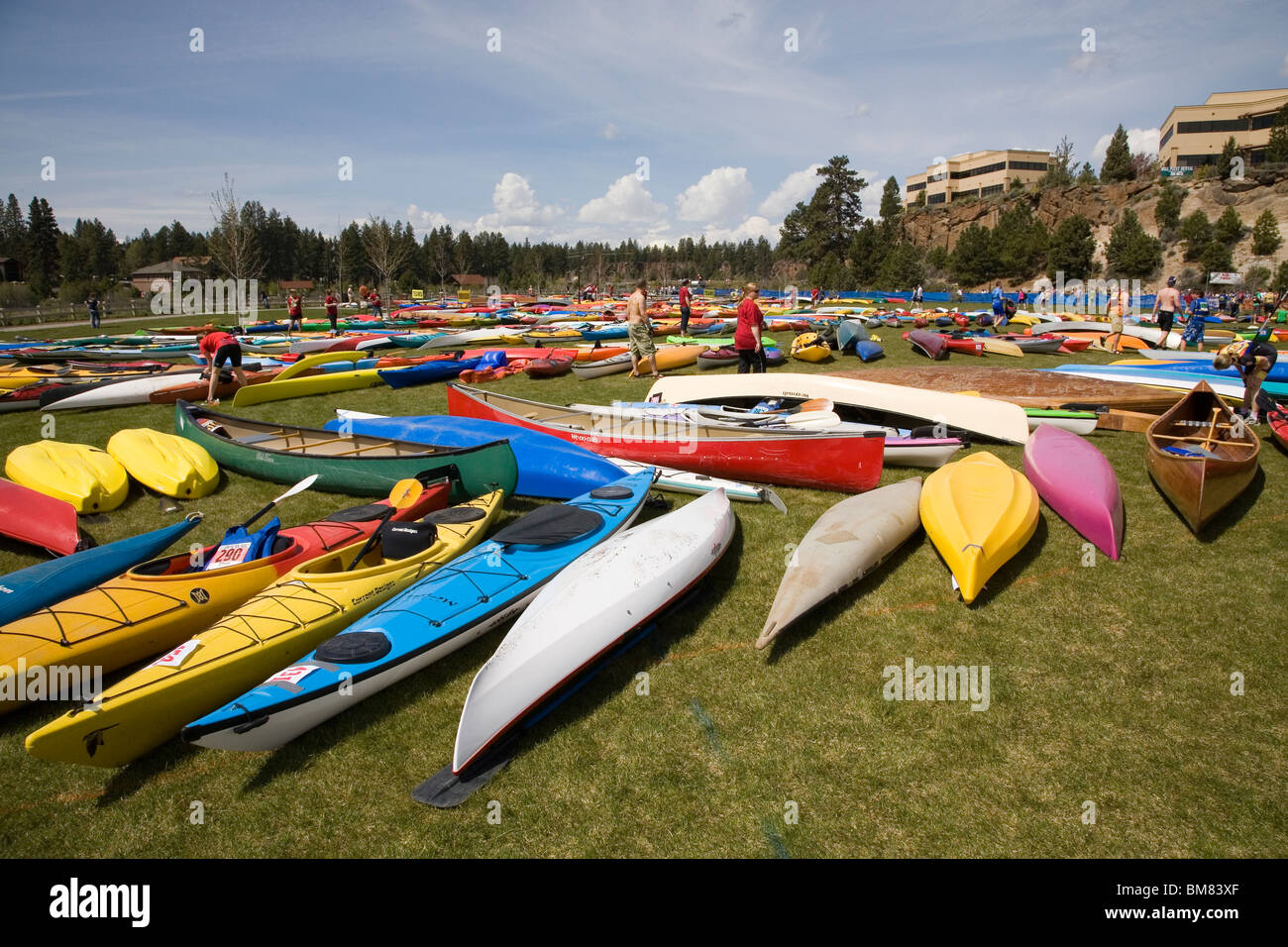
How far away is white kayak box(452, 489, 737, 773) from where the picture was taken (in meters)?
3.30

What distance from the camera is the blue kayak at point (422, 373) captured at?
12594 mm

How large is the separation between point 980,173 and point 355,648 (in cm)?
9828

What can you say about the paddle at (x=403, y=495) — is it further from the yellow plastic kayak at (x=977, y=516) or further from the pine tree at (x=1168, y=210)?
the pine tree at (x=1168, y=210)

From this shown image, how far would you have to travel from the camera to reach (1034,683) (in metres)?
3.92

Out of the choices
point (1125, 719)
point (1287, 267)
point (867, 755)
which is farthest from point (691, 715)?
point (1287, 267)

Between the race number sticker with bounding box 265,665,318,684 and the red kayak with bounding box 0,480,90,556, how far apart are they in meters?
3.55

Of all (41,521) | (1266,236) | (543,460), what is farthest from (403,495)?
(1266,236)

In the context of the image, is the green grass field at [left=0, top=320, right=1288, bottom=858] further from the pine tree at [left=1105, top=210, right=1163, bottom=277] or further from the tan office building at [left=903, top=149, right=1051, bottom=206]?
the tan office building at [left=903, top=149, right=1051, bottom=206]

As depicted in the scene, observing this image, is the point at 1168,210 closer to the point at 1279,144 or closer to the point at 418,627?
the point at 1279,144

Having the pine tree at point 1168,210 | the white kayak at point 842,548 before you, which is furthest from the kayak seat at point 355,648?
the pine tree at point 1168,210

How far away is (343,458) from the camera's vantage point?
6.67m

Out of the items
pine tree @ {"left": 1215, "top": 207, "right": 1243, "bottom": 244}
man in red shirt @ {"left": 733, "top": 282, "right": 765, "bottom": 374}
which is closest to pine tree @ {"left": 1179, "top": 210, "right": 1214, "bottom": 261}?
pine tree @ {"left": 1215, "top": 207, "right": 1243, "bottom": 244}
